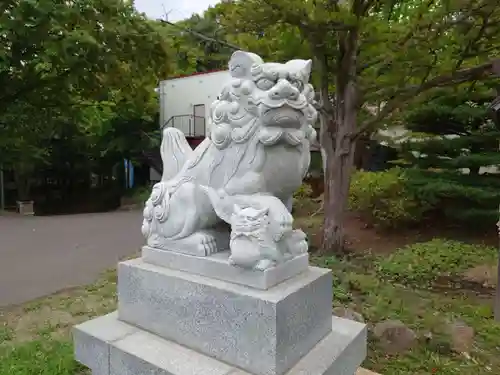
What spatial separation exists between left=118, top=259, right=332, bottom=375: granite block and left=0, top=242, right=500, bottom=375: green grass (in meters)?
0.97

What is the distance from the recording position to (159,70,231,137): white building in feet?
43.9

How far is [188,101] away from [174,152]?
12.3 m

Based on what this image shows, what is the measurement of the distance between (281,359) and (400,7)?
18.9 feet

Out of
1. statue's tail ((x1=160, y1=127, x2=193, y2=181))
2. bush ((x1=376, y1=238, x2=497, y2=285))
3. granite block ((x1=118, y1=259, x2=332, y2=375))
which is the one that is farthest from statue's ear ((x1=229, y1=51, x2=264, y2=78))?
bush ((x1=376, y1=238, x2=497, y2=285))

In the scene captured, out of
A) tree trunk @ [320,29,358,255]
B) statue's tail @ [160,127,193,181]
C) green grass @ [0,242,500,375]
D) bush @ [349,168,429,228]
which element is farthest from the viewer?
bush @ [349,168,429,228]

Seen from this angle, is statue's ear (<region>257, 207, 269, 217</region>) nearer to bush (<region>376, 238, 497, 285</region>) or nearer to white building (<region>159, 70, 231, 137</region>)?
bush (<region>376, 238, 497, 285</region>)

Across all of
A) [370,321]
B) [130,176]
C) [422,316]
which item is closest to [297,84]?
[370,321]

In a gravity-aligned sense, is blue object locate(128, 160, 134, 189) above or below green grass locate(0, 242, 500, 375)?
above

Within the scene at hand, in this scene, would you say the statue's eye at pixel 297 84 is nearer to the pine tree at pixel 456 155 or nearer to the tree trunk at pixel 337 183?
the tree trunk at pixel 337 183

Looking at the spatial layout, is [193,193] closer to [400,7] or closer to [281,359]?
[281,359]

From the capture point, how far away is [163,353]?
6.42ft

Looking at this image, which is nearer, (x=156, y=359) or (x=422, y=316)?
(x=156, y=359)

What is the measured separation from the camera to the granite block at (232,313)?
1.72 metres

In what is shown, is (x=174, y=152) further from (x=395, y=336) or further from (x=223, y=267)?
(x=395, y=336)
